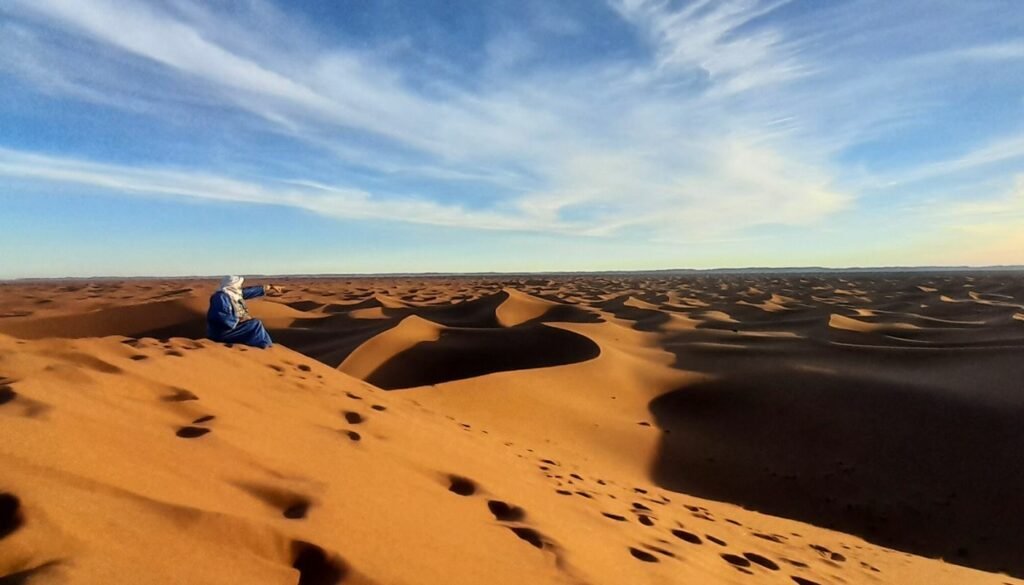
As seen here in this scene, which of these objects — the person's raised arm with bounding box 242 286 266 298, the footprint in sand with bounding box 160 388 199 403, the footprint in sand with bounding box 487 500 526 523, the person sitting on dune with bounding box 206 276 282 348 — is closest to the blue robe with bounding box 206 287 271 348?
the person sitting on dune with bounding box 206 276 282 348

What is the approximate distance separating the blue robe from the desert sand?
0.63m

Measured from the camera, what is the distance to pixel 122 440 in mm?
2658

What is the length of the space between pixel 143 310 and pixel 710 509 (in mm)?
14666

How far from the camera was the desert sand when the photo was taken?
2.09 metres

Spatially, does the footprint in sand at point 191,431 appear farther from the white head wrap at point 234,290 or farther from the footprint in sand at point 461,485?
the white head wrap at point 234,290

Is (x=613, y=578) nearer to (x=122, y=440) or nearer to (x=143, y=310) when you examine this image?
(x=122, y=440)

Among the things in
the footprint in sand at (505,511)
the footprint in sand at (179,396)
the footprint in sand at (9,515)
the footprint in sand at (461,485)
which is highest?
the footprint in sand at (9,515)

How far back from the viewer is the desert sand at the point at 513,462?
2.09 m

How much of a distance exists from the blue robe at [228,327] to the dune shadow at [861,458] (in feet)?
15.4

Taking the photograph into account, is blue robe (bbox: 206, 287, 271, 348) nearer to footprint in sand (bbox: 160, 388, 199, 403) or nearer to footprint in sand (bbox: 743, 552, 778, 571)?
footprint in sand (bbox: 160, 388, 199, 403)

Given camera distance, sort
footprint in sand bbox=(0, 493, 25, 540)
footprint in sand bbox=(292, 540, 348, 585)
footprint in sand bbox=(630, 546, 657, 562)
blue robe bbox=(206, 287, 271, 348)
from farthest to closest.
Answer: blue robe bbox=(206, 287, 271, 348), footprint in sand bbox=(630, 546, 657, 562), footprint in sand bbox=(292, 540, 348, 585), footprint in sand bbox=(0, 493, 25, 540)

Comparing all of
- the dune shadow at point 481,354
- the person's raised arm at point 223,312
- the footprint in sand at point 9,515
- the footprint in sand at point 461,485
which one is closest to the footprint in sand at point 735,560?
the footprint in sand at point 461,485

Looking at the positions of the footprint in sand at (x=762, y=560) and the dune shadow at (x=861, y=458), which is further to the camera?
the dune shadow at (x=861, y=458)

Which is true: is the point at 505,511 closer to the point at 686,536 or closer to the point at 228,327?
the point at 686,536
